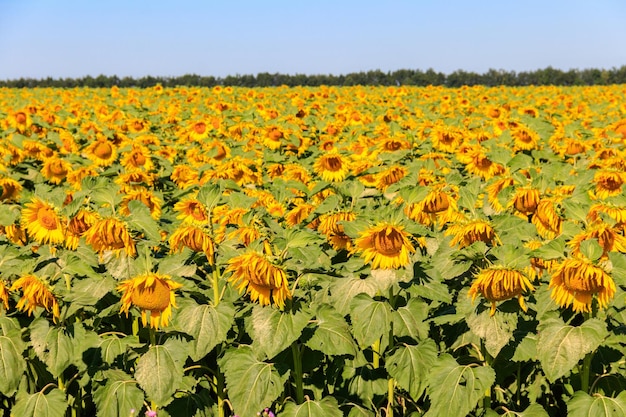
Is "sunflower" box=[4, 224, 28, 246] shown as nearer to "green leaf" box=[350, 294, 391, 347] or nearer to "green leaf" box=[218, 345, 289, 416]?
"green leaf" box=[218, 345, 289, 416]

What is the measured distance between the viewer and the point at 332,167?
6.48 meters

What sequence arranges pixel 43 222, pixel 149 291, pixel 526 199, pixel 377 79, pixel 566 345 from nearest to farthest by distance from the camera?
pixel 566 345 → pixel 149 291 → pixel 43 222 → pixel 526 199 → pixel 377 79

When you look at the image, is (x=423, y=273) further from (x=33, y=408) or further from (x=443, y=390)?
(x=33, y=408)

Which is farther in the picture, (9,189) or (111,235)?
(9,189)

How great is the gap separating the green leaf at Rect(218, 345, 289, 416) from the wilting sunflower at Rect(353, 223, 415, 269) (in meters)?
0.73

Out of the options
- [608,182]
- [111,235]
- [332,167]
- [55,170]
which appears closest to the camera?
[111,235]

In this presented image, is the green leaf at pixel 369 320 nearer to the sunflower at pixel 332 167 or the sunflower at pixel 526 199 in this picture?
the sunflower at pixel 526 199

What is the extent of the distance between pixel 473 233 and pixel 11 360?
2509 millimetres

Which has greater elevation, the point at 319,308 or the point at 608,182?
the point at 608,182

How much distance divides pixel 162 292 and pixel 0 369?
3.37 feet

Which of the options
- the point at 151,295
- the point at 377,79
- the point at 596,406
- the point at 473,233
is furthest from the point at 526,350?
the point at 377,79

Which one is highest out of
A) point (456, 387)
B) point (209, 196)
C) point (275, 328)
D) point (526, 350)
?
point (209, 196)

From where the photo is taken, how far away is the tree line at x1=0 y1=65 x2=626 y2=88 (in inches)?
1582

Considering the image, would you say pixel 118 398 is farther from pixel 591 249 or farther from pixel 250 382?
pixel 591 249
